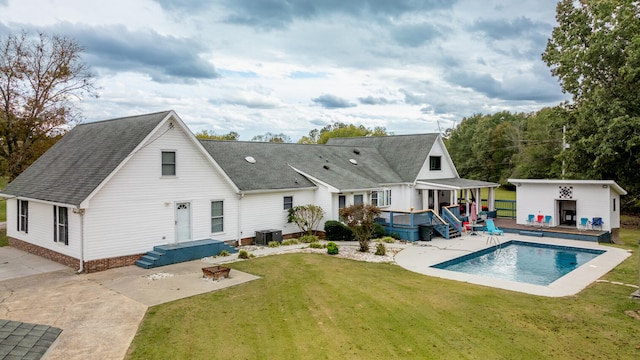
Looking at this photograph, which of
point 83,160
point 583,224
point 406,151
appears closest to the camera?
point 83,160

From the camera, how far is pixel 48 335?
22.1 ft

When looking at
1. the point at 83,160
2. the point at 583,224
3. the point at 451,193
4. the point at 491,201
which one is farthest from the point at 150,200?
the point at 491,201

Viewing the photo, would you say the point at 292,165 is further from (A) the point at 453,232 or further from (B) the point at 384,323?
(B) the point at 384,323

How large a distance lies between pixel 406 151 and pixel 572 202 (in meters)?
11.8

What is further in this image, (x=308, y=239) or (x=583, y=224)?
(x=583, y=224)

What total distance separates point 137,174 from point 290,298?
8.40 meters

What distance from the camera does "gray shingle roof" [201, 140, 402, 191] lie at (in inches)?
856

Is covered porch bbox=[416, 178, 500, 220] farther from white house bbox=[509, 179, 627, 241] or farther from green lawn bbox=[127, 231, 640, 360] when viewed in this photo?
green lawn bbox=[127, 231, 640, 360]

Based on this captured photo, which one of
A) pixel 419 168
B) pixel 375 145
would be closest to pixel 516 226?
pixel 419 168

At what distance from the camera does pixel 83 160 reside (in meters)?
17.2

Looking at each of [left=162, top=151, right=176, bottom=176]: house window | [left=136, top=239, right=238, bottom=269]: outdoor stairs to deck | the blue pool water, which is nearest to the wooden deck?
the blue pool water

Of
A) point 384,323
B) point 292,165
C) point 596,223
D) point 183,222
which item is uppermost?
point 292,165

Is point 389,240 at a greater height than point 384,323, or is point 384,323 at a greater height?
point 389,240

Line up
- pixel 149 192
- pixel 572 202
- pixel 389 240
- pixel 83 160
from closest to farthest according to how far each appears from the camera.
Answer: pixel 149 192 < pixel 83 160 < pixel 389 240 < pixel 572 202
